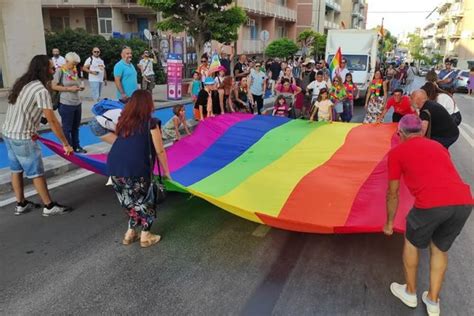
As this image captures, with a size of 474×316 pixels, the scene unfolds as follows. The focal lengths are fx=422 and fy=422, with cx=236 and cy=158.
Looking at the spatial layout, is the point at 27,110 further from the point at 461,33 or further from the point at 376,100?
the point at 461,33

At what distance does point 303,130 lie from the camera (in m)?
7.53

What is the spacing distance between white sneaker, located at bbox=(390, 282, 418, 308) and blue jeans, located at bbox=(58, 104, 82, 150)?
6.39 m

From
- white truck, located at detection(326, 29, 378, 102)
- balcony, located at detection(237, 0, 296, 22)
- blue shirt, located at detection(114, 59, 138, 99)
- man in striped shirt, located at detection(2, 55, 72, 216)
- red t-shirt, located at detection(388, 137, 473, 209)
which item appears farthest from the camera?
balcony, located at detection(237, 0, 296, 22)

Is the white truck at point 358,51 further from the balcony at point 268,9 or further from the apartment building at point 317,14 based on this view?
the apartment building at point 317,14

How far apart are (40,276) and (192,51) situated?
1053 inches

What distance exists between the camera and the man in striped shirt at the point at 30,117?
4922 millimetres

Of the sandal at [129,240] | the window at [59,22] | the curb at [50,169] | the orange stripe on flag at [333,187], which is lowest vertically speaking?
the sandal at [129,240]

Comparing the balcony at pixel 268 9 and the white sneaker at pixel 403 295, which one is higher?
the balcony at pixel 268 9

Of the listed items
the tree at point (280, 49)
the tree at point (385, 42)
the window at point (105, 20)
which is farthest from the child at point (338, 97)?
the window at point (105, 20)

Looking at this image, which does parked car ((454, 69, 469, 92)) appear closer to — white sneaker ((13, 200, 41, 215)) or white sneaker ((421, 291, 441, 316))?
white sneaker ((421, 291, 441, 316))

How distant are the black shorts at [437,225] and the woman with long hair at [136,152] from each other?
246 cm

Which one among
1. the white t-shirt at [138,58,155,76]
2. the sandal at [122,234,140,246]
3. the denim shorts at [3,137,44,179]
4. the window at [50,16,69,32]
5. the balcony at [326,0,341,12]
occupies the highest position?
the balcony at [326,0,341,12]

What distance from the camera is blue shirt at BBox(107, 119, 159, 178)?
420cm

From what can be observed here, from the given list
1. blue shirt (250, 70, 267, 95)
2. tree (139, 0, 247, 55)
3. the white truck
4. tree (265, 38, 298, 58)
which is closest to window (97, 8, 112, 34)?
tree (265, 38, 298, 58)
